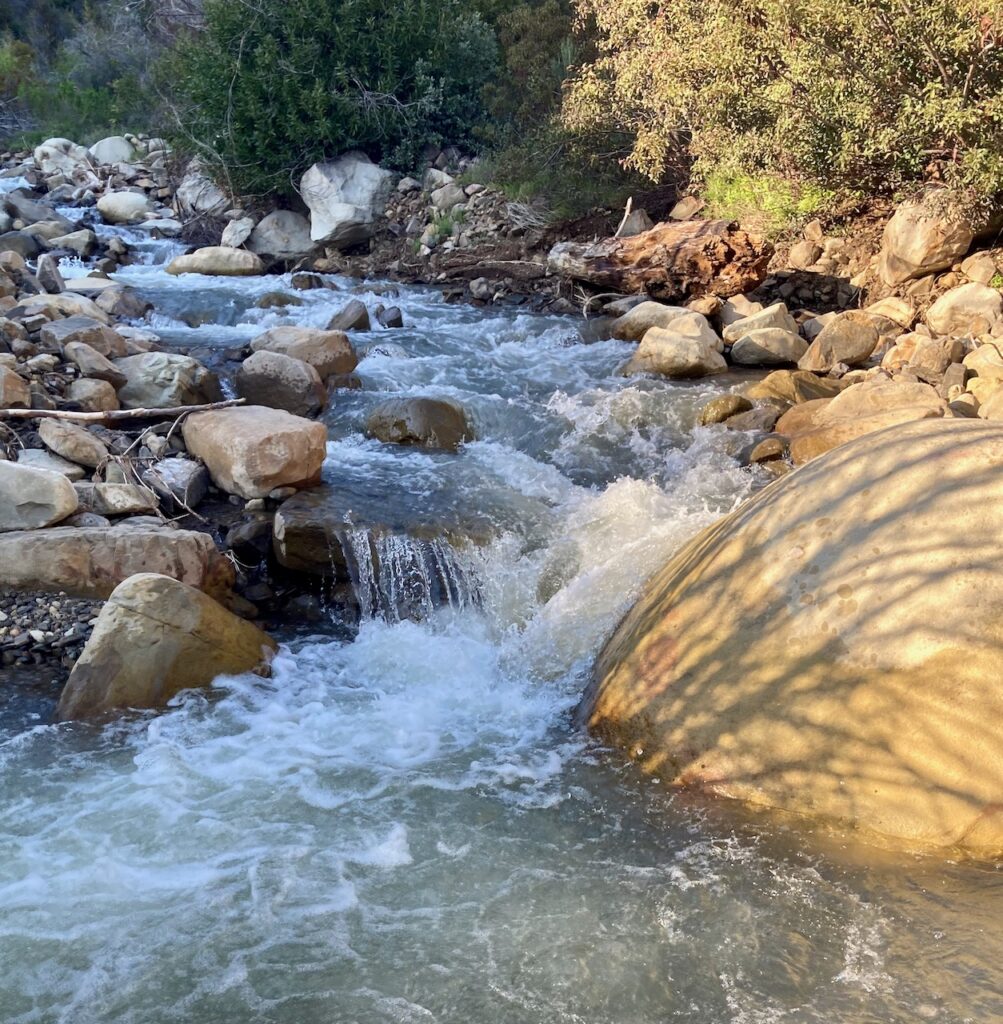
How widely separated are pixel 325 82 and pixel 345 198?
1954 mm

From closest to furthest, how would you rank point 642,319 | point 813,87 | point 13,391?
1. point 13,391
2. point 813,87
3. point 642,319

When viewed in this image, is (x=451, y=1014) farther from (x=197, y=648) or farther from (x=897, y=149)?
(x=897, y=149)

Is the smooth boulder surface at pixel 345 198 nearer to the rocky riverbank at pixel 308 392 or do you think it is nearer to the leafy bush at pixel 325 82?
the leafy bush at pixel 325 82

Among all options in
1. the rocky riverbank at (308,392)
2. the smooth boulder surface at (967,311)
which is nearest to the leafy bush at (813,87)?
the rocky riverbank at (308,392)

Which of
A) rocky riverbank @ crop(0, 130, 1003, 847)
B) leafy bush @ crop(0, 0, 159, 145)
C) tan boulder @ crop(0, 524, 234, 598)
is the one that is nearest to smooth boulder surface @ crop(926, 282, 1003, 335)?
rocky riverbank @ crop(0, 130, 1003, 847)

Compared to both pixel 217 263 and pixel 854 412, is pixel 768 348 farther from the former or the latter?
pixel 217 263

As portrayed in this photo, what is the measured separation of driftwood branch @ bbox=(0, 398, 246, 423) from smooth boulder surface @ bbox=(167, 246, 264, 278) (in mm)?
7048

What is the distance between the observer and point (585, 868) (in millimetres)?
3543

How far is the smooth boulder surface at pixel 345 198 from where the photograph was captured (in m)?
15.2

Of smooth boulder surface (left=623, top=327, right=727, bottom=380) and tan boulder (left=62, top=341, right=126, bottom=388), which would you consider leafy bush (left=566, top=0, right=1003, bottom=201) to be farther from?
tan boulder (left=62, top=341, right=126, bottom=388)

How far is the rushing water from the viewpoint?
9.69 ft

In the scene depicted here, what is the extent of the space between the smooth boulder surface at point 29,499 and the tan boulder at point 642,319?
6257 millimetres

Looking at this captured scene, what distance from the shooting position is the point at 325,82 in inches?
620

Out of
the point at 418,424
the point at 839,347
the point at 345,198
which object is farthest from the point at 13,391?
the point at 345,198
